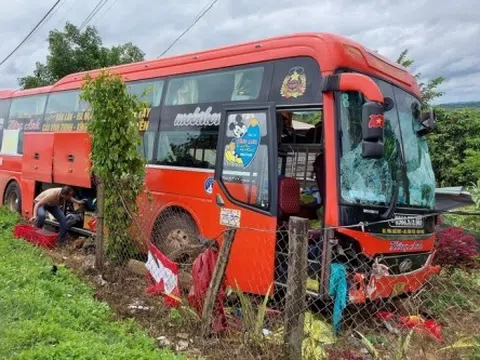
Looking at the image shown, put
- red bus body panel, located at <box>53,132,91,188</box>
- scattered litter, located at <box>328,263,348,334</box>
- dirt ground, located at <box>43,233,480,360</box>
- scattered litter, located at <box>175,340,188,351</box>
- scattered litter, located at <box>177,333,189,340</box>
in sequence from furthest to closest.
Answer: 1. red bus body panel, located at <box>53,132,91,188</box>
2. scattered litter, located at <box>328,263,348,334</box>
3. scattered litter, located at <box>177,333,189,340</box>
4. scattered litter, located at <box>175,340,188,351</box>
5. dirt ground, located at <box>43,233,480,360</box>

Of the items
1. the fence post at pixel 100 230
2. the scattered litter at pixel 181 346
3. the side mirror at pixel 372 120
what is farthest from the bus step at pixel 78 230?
the side mirror at pixel 372 120

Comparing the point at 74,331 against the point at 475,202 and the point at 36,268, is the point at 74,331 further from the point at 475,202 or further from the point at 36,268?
the point at 475,202

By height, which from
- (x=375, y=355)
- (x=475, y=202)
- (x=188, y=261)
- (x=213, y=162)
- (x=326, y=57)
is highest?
(x=326, y=57)

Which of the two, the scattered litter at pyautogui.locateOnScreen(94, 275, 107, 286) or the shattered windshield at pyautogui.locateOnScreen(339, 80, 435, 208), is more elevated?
the shattered windshield at pyautogui.locateOnScreen(339, 80, 435, 208)

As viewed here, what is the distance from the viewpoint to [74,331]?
13.2 feet

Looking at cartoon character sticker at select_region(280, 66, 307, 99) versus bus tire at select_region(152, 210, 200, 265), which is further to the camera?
bus tire at select_region(152, 210, 200, 265)

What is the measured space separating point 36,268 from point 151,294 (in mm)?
1491

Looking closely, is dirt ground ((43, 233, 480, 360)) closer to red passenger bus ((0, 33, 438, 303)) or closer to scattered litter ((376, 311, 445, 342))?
scattered litter ((376, 311, 445, 342))

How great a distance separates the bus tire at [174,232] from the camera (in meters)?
6.66

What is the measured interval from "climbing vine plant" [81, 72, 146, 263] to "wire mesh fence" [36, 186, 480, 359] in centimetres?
10

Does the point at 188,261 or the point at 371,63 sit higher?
the point at 371,63

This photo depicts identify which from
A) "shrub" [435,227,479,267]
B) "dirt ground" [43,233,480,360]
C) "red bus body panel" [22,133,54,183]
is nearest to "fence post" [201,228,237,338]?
"dirt ground" [43,233,480,360]

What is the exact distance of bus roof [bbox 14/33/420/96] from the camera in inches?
205

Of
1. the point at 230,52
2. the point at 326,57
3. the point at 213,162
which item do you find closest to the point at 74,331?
the point at 213,162
